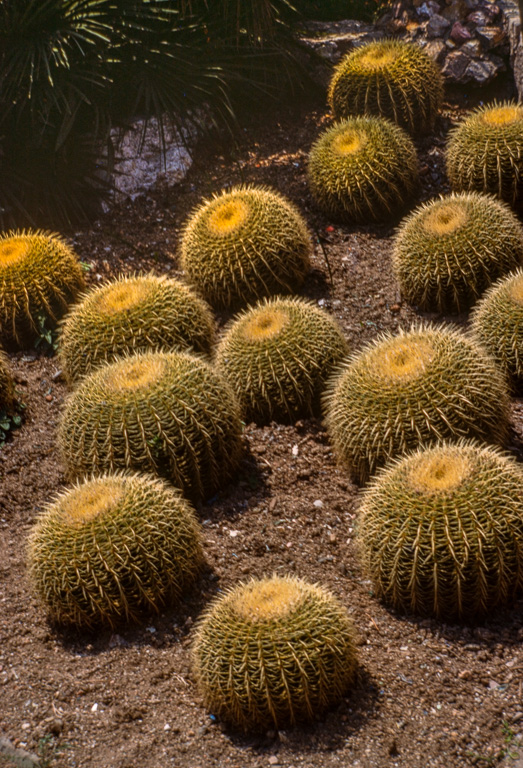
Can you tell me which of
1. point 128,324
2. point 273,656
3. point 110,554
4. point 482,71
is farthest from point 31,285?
point 482,71

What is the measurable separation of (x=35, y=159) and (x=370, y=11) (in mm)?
4437

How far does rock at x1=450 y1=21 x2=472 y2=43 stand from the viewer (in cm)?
876

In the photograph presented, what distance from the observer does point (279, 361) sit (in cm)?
566

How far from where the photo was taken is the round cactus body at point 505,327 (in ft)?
18.3

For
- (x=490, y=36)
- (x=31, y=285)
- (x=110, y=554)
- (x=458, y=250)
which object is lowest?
(x=110, y=554)

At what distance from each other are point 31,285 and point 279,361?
2.21 m

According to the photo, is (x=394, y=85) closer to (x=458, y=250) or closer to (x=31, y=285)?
(x=458, y=250)

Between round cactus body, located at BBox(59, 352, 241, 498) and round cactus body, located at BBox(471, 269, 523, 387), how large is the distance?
1.63m

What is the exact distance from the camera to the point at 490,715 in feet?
12.2

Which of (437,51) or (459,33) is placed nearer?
(459,33)

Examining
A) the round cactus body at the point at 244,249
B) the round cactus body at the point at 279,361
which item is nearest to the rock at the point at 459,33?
the round cactus body at the point at 244,249

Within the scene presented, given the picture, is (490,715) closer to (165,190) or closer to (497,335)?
(497,335)

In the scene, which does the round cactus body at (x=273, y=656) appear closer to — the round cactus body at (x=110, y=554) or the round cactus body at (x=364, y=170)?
the round cactus body at (x=110, y=554)

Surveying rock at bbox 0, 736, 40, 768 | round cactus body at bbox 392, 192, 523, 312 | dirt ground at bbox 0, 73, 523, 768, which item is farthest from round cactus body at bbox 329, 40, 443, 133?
rock at bbox 0, 736, 40, 768
